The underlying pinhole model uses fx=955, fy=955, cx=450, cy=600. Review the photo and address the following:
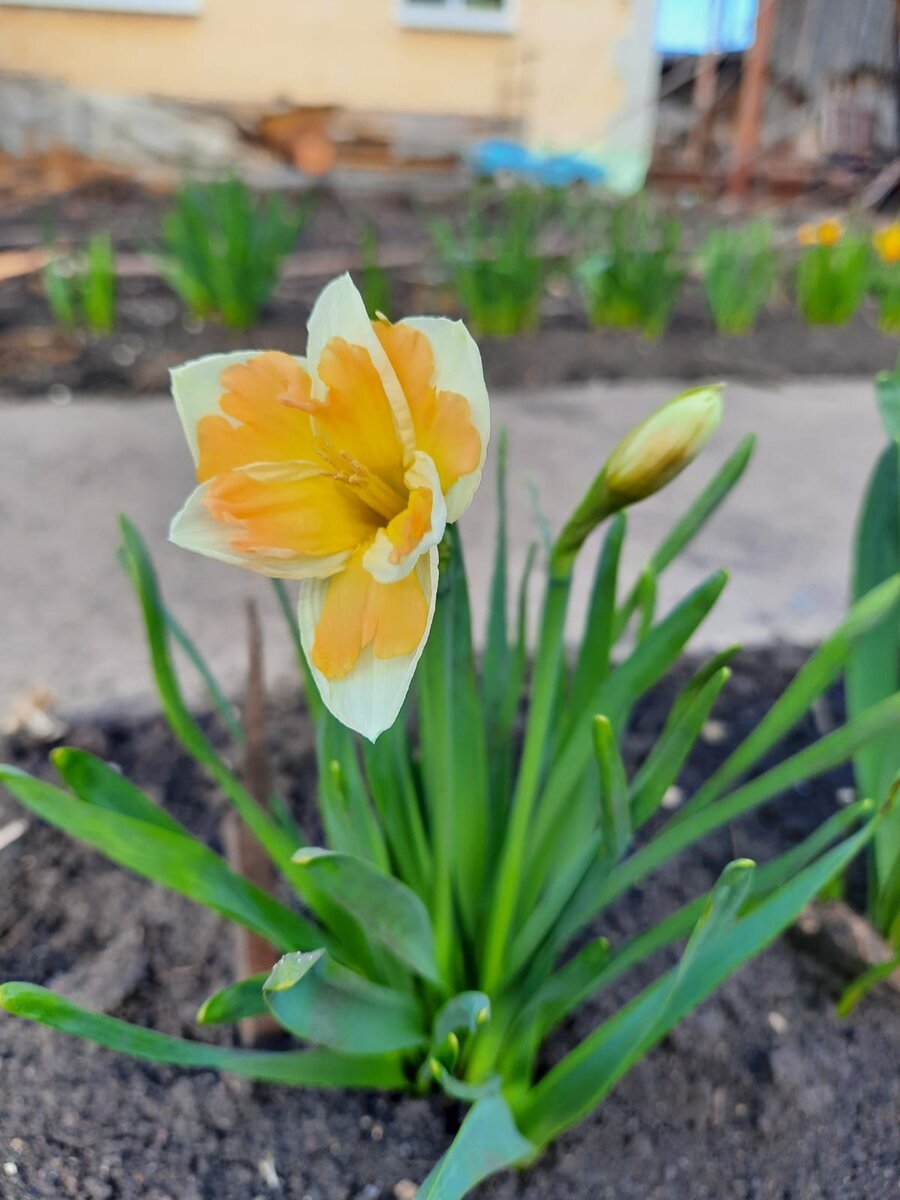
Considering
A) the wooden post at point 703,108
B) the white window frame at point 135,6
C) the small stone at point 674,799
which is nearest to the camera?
the small stone at point 674,799

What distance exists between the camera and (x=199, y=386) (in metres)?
0.53

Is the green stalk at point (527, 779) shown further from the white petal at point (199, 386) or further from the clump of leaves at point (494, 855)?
the white petal at point (199, 386)

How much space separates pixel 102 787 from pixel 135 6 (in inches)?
268

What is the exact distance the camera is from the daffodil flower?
48 centimetres

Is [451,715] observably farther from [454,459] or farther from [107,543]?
[107,543]

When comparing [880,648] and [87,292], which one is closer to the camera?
[880,648]

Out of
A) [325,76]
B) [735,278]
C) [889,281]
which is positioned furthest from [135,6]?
[889,281]

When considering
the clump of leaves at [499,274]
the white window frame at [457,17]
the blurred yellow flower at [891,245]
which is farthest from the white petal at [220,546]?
the white window frame at [457,17]

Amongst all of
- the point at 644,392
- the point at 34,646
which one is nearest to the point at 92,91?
the point at 644,392

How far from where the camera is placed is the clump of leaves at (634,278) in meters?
2.88

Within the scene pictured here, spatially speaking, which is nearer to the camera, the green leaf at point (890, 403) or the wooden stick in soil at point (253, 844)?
the green leaf at point (890, 403)

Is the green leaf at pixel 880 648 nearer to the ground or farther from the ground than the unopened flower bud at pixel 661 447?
nearer to the ground

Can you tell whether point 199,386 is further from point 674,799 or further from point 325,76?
point 325,76

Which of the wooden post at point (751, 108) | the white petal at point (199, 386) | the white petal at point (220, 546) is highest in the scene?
the wooden post at point (751, 108)
